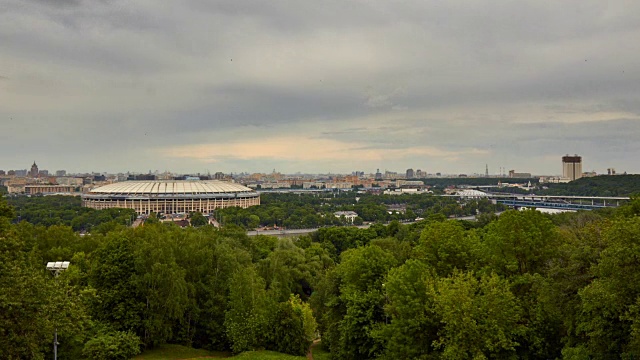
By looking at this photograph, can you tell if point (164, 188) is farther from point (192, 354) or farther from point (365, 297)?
point (365, 297)

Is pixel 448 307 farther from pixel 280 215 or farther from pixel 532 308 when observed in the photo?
pixel 280 215

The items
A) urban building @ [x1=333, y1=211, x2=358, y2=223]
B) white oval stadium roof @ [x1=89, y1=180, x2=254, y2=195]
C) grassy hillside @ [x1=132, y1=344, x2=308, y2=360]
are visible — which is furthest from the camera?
white oval stadium roof @ [x1=89, y1=180, x2=254, y2=195]

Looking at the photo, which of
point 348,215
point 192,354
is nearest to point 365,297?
point 192,354

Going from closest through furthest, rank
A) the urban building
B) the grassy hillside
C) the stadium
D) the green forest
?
the green forest
the grassy hillside
the urban building
the stadium

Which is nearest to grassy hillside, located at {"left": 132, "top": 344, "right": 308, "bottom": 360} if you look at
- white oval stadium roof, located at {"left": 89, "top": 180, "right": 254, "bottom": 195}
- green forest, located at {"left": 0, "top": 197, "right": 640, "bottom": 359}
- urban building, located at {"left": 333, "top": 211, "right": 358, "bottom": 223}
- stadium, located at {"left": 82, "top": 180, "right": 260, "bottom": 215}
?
green forest, located at {"left": 0, "top": 197, "right": 640, "bottom": 359}

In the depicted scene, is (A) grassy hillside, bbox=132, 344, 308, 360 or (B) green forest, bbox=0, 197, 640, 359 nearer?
(B) green forest, bbox=0, 197, 640, 359

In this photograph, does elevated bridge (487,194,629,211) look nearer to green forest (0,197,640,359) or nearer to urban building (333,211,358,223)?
urban building (333,211,358,223)

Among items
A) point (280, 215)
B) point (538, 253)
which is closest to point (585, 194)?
point (280, 215)
